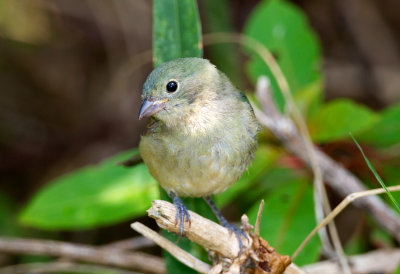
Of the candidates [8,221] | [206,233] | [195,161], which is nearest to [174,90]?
[195,161]

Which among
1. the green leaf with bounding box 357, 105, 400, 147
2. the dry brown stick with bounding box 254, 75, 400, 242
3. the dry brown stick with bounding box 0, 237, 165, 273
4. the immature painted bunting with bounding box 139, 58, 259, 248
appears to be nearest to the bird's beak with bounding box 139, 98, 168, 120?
the immature painted bunting with bounding box 139, 58, 259, 248

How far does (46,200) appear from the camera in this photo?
11.5 ft

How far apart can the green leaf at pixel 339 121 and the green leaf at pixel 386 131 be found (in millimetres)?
82

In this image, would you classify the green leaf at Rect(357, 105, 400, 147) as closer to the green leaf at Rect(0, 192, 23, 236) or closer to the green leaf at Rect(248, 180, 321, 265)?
the green leaf at Rect(248, 180, 321, 265)

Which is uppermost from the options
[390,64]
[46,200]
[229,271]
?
[390,64]

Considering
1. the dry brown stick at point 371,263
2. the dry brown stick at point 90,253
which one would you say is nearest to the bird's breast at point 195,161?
the dry brown stick at point 371,263

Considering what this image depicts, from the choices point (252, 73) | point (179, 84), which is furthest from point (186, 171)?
point (252, 73)

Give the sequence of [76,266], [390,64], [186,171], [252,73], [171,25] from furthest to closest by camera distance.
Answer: [390,64], [252,73], [76,266], [171,25], [186,171]

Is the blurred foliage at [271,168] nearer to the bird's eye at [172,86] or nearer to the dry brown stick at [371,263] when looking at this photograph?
the dry brown stick at [371,263]

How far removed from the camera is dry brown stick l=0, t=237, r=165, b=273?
3510mm

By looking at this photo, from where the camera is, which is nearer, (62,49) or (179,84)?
(179,84)

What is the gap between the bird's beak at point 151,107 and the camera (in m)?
2.52

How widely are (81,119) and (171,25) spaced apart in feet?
10.5

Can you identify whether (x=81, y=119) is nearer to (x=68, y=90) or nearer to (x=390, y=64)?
(x=68, y=90)
